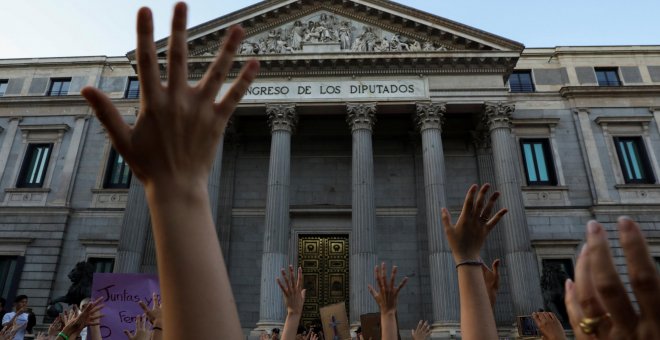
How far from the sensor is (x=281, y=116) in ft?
68.0

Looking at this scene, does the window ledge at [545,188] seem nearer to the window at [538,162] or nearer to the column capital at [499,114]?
the window at [538,162]

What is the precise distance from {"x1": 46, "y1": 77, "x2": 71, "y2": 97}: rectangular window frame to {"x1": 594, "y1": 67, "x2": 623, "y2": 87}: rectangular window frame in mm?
30156

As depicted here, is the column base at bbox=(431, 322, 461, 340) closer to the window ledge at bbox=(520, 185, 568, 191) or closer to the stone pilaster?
the window ledge at bbox=(520, 185, 568, 191)

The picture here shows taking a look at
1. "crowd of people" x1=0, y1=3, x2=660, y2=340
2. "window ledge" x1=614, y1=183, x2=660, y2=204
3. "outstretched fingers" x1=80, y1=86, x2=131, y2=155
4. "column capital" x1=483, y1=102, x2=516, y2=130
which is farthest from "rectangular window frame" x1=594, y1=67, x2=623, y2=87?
"outstretched fingers" x1=80, y1=86, x2=131, y2=155

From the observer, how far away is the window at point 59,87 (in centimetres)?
2725

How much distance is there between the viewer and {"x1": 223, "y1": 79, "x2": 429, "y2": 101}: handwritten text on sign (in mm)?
21047

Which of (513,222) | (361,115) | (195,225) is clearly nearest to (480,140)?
(513,222)

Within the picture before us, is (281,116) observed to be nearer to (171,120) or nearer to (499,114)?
(499,114)

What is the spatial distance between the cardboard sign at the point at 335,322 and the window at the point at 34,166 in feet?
70.0

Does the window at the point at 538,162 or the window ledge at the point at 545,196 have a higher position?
the window at the point at 538,162

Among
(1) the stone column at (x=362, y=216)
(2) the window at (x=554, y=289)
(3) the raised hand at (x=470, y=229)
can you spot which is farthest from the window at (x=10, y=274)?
(3) the raised hand at (x=470, y=229)

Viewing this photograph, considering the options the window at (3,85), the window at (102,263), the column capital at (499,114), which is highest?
the window at (3,85)

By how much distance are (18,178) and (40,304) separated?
7190 millimetres

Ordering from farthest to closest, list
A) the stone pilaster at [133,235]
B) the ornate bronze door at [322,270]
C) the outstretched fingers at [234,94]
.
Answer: the ornate bronze door at [322,270]
the stone pilaster at [133,235]
the outstretched fingers at [234,94]
